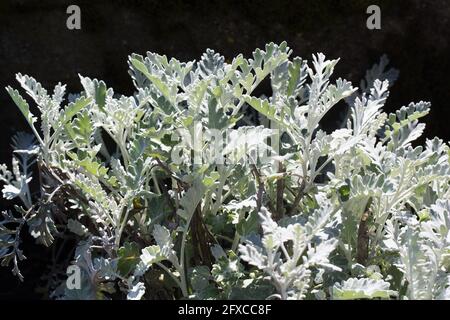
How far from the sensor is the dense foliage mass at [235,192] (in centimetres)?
192

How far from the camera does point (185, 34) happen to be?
9.54 ft

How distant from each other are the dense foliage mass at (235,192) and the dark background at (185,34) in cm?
64

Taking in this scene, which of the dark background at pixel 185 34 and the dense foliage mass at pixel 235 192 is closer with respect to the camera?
the dense foliage mass at pixel 235 192

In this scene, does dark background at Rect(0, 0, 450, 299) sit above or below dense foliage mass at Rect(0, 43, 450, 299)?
above

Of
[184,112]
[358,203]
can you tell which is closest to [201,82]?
[184,112]

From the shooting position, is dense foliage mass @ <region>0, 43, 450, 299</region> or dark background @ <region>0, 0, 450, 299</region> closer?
dense foliage mass @ <region>0, 43, 450, 299</region>

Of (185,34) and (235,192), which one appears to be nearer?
(235,192)

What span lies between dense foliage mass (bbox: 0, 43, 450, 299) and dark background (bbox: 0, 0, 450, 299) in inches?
25.1

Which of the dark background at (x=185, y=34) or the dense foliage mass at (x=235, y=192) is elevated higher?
the dark background at (x=185, y=34)

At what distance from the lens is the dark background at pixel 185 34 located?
9.47 feet

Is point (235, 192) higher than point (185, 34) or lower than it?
lower

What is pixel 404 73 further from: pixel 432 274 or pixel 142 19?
pixel 432 274

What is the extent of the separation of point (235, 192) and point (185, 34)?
91cm

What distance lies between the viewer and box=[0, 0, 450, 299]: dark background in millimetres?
2887
